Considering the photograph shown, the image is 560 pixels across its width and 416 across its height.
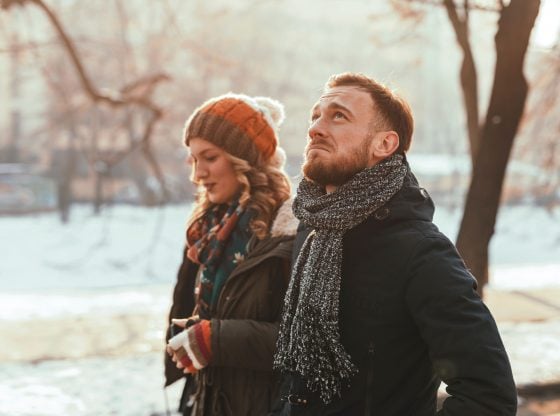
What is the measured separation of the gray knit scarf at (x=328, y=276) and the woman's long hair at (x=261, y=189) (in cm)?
61

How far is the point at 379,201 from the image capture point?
174 cm

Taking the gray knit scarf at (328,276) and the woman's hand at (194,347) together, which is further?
the woman's hand at (194,347)

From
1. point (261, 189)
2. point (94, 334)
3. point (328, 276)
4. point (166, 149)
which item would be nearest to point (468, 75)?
point (94, 334)

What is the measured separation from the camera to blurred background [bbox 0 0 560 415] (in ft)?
17.4

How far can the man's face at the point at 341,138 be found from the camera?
1.83 meters

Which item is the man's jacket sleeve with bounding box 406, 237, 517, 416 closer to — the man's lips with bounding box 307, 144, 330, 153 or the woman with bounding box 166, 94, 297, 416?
the man's lips with bounding box 307, 144, 330, 153

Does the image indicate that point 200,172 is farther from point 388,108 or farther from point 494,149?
point 494,149

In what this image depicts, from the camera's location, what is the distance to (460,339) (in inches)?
60.6

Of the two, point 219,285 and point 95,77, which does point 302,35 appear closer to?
point 95,77

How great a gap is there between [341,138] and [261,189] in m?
0.84

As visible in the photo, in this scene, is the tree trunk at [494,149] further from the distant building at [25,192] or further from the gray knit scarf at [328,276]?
the distant building at [25,192]

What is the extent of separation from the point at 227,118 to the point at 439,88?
3198 centimetres

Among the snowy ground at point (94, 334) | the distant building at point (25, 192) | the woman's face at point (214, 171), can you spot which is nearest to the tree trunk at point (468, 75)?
the snowy ground at point (94, 334)

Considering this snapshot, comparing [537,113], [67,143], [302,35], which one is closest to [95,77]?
[67,143]
